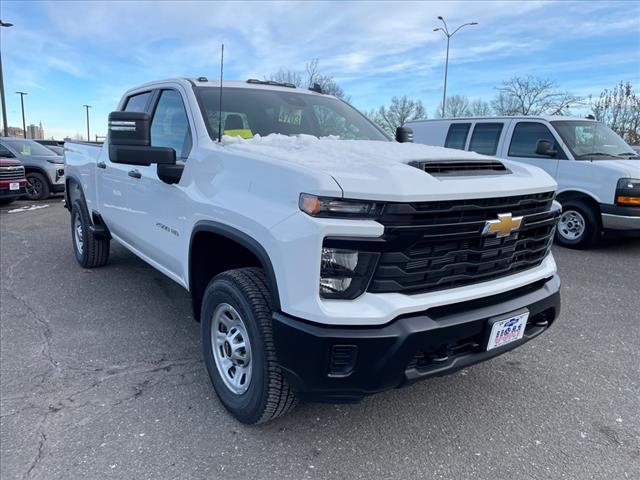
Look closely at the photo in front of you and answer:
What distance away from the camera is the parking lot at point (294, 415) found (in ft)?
7.88

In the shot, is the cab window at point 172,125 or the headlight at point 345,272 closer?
the headlight at point 345,272

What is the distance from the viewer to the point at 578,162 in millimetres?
7074

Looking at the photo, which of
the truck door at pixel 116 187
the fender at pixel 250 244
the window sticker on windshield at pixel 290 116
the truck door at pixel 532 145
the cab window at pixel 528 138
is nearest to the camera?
the fender at pixel 250 244

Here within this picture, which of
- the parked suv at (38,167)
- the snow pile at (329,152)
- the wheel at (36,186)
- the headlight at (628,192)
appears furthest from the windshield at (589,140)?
the wheel at (36,186)

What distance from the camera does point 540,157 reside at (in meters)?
→ 7.53

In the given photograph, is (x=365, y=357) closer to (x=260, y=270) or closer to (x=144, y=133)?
(x=260, y=270)

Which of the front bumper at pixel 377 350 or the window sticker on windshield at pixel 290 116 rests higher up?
the window sticker on windshield at pixel 290 116

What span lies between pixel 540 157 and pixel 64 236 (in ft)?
25.4

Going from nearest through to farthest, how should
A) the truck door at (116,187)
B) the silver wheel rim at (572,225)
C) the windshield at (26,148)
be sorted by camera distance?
1. the truck door at (116,187)
2. the silver wheel rim at (572,225)
3. the windshield at (26,148)

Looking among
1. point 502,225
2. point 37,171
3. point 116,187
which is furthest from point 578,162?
point 37,171

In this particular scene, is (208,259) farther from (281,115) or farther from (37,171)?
(37,171)

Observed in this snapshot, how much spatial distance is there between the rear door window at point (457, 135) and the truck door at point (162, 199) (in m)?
6.02

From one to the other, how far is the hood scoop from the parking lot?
1415mm

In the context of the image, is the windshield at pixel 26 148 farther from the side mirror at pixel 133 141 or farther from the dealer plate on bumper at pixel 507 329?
the dealer plate on bumper at pixel 507 329
